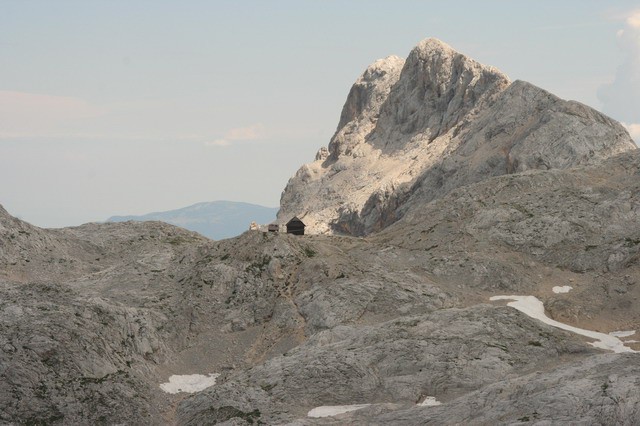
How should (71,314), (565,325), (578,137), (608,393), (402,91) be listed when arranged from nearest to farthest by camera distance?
1. (608,393)
2. (71,314)
3. (565,325)
4. (578,137)
5. (402,91)

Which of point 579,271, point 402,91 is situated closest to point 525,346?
point 579,271

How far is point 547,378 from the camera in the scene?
4266 cm

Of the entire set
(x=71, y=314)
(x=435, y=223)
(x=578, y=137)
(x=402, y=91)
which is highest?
(x=402, y=91)

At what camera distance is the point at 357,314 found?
2446 inches

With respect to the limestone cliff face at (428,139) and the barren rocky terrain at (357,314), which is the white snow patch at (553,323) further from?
the limestone cliff face at (428,139)

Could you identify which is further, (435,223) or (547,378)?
(435,223)

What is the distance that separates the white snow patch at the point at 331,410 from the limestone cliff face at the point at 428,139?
6696 centimetres

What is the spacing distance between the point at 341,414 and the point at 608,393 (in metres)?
15.6

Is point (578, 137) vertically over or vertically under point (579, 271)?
over

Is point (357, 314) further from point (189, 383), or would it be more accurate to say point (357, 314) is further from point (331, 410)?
point (331, 410)

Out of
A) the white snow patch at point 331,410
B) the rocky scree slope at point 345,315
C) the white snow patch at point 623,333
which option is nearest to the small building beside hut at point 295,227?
the rocky scree slope at point 345,315

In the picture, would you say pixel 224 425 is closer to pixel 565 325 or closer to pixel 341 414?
pixel 341 414

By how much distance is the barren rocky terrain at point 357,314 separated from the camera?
46.9m

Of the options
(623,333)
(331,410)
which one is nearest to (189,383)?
(331,410)
